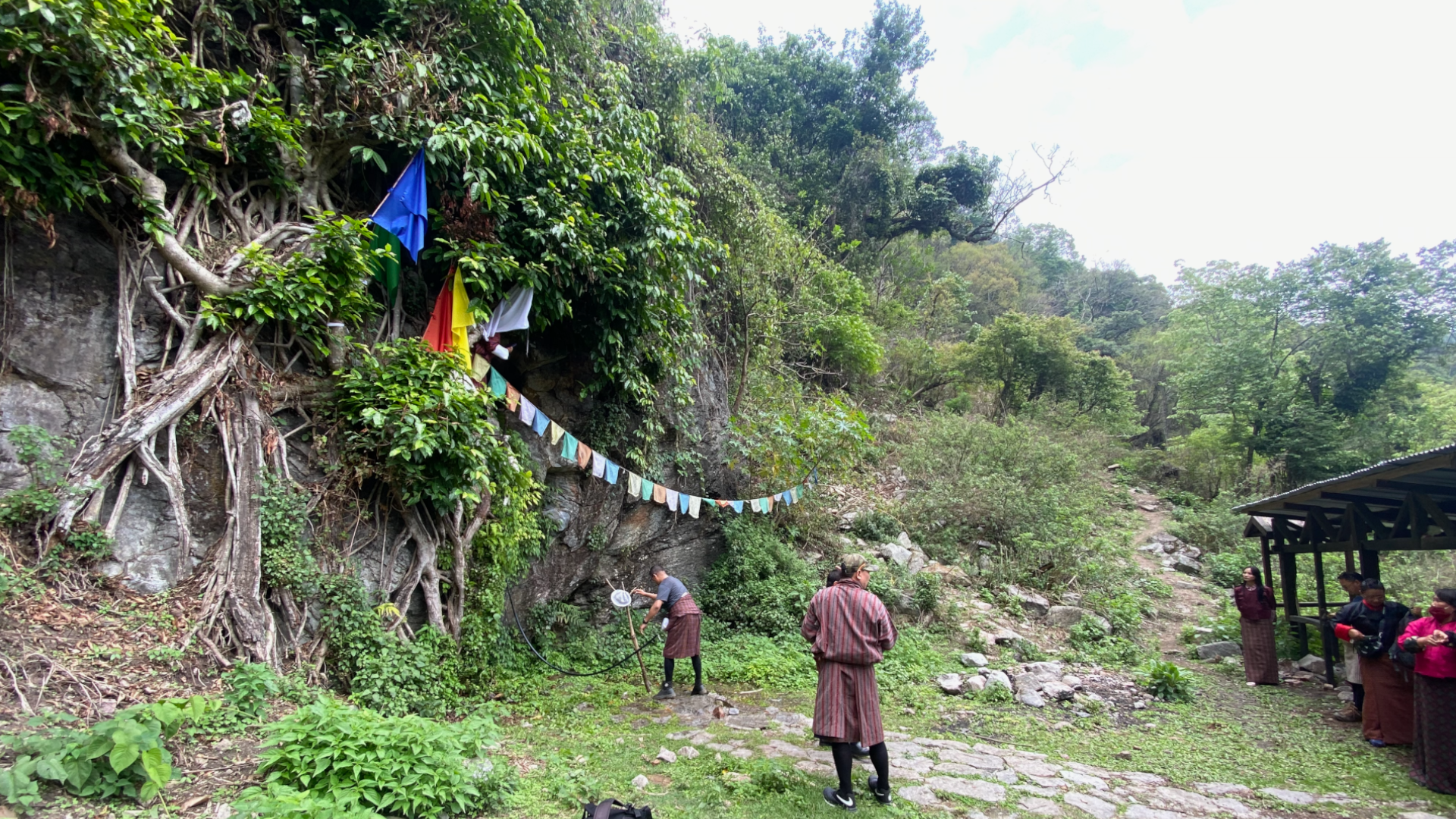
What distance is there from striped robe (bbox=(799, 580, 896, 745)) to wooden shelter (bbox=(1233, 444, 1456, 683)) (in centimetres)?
457

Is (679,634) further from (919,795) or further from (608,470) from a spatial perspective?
(919,795)

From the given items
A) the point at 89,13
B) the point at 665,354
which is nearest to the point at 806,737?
the point at 665,354

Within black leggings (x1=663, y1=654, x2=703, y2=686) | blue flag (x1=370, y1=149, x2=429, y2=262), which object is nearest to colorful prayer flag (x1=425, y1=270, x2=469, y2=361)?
blue flag (x1=370, y1=149, x2=429, y2=262)

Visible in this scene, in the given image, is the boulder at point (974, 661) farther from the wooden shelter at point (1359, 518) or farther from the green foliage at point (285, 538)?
the green foliage at point (285, 538)

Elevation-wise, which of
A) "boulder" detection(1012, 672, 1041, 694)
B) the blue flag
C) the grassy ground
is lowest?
the grassy ground

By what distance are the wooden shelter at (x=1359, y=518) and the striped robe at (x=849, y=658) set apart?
180 inches

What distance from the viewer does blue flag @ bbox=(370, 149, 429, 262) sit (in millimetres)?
5875

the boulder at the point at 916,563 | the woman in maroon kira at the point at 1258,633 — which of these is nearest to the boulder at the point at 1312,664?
the woman in maroon kira at the point at 1258,633

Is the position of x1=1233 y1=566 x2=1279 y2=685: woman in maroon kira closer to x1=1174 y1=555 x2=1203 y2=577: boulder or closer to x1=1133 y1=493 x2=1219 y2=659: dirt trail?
x1=1133 y1=493 x2=1219 y2=659: dirt trail

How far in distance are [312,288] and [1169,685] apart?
958 cm

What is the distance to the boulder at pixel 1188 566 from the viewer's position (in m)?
13.6

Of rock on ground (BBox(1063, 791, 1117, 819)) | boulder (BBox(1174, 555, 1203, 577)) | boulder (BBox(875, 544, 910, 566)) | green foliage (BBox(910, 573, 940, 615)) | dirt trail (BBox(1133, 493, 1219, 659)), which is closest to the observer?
rock on ground (BBox(1063, 791, 1117, 819))

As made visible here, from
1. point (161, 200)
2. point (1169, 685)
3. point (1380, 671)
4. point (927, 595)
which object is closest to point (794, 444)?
point (927, 595)

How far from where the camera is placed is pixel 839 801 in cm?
402
